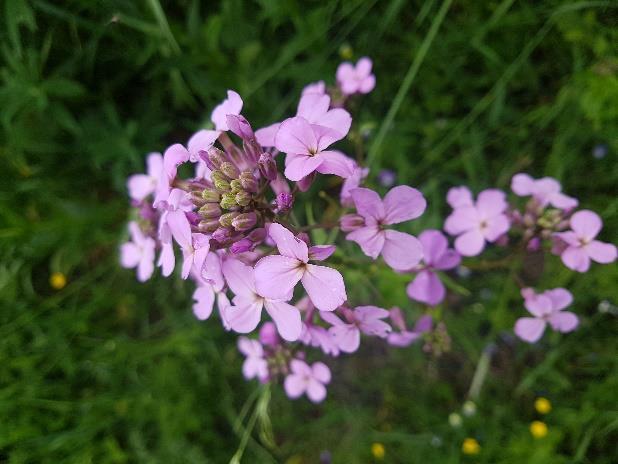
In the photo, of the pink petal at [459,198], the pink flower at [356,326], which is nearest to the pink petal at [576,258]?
the pink petal at [459,198]

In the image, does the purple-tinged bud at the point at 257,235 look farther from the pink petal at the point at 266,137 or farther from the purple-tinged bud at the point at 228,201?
the pink petal at the point at 266,137

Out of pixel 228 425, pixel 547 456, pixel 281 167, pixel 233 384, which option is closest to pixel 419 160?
pixel 281 167

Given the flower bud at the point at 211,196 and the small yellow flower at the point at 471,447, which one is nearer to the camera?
the flower bud at the point at 211,196

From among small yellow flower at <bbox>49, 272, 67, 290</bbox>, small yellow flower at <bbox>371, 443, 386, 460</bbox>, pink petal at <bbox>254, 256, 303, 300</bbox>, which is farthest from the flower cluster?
small yellow flower at <bbox>49, 272, 67, 290</bbox>

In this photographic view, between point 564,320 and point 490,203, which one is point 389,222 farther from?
point 564,320

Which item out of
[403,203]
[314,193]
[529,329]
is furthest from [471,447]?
[403,203]

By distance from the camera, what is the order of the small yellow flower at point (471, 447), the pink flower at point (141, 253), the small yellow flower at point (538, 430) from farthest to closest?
the small yellow flower at point (471, 447), the small yellow flower at point (538, 430), the pink flower at point (141, 253)
